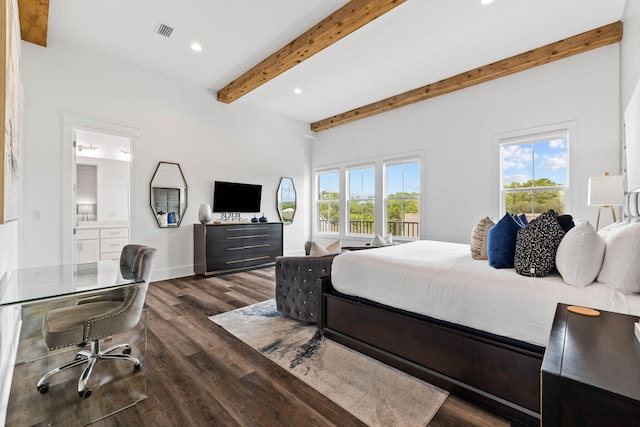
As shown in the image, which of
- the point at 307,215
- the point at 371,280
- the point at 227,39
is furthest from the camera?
the point at 307,215

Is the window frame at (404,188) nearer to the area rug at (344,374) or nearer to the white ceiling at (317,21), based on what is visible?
the white ceiling at (317,21)

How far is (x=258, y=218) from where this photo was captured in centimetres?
603

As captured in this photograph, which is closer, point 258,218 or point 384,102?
point 384,102

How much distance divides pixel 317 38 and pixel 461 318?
10.9 feet

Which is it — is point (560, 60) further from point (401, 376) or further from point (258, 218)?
point (258, 218)

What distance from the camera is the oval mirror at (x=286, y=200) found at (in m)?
6.55

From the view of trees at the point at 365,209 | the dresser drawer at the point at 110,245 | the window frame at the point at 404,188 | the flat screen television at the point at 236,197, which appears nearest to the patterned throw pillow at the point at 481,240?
the window frame at the point at 404,188

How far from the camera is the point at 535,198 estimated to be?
408 centimetres

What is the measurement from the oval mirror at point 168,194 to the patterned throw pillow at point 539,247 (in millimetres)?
4847

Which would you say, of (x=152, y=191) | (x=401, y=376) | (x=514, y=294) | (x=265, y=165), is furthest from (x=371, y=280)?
(x=265, y=165)

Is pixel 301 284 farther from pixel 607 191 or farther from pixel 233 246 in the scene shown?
pixel 607 191

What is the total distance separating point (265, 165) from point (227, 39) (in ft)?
9.35

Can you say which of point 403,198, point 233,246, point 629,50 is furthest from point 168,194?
point 629,50

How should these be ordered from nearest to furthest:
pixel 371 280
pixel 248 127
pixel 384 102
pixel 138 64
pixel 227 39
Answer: pixel 371 280, pixel 227 39, pixel 138 64, pixel 384 102, pixel 248 127
